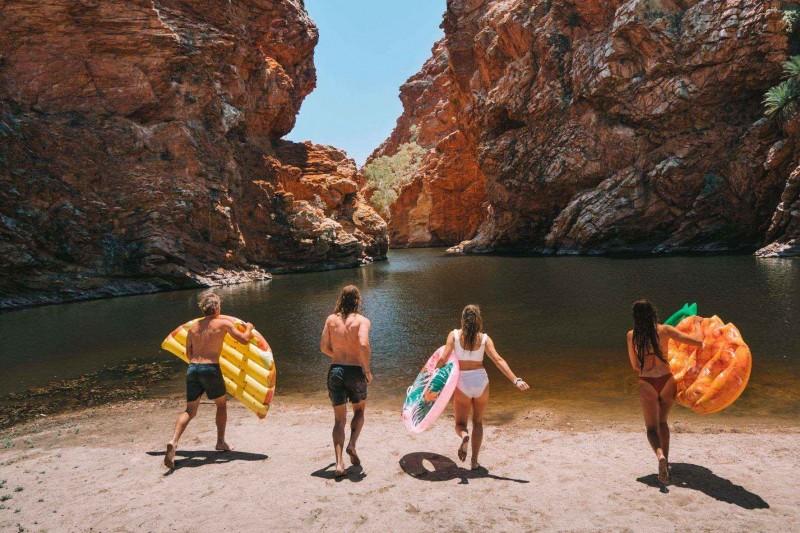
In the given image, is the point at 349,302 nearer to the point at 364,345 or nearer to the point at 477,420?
the point at 364,345

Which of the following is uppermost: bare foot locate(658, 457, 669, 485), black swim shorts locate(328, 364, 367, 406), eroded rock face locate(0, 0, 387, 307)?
eroded rock face locate(0, 0, 387, 307)

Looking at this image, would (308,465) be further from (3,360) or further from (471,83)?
(471,83)

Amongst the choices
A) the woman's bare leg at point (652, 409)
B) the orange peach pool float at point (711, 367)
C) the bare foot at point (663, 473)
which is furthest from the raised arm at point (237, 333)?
the orange peach pool float at point (711, 367)

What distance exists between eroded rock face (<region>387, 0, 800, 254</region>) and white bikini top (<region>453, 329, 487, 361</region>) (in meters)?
39.2

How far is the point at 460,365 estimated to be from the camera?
6191mm

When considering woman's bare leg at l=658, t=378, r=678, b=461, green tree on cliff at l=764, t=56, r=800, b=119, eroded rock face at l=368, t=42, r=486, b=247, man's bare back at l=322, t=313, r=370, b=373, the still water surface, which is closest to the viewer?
woman's bare leg at l=658, t=378, r=678, b=461

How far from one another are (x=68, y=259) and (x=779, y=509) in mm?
40524

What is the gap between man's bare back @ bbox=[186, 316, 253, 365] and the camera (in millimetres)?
6789

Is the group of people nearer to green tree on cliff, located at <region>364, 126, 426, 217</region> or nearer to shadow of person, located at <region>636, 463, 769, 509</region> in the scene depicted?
shadow of person, located at <region>636, 463, 769, 509</region>

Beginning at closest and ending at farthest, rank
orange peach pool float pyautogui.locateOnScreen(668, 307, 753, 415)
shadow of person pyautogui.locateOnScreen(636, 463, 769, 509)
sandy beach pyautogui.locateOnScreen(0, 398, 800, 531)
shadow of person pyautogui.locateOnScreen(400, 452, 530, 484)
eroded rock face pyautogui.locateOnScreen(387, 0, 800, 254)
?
1. sandy beach pyautogui.locateOnScreen(0, 398, 800, 531)
2. shadow of person pyautogui.locateOnScreen(636, 463, 769, 509)
3. orange peach pool float pyautogui.locateOnScreen(668, 307, 753, 415)
4. shadow of person pyautogui.locateOnScreen(400, 452, 530, 484)
5. eroded rock face pyautogui.locateOnScreen(387, 0, 800, 254)

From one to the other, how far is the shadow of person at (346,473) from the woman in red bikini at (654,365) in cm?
342

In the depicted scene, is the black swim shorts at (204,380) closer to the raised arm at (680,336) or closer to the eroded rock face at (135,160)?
the raised arm at (680,336)

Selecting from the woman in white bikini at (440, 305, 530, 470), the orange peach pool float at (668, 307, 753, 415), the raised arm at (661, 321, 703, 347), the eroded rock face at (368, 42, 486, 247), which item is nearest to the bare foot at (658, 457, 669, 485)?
the orange peach pool float at (668, 307, 753, 415)

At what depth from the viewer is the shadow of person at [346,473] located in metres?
6.01
